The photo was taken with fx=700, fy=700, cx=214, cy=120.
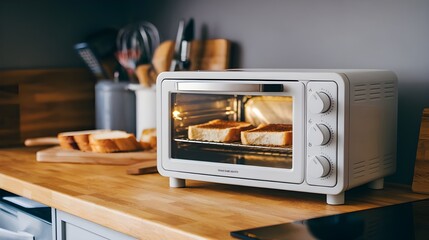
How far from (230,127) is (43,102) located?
1027mm

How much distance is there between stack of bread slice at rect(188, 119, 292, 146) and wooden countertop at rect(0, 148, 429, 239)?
12 cm

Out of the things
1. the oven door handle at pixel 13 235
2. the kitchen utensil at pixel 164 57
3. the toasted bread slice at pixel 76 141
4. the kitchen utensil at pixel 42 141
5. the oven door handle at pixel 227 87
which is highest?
the kitchen utensil at pixel 164 57

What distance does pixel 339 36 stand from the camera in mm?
1810

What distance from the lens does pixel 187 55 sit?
2.19 metres

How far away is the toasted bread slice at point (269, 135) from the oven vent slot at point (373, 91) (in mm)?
168

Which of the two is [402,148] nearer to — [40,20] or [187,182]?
[187,182]

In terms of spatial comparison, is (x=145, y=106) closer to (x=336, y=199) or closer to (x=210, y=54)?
(x=210, y=54)

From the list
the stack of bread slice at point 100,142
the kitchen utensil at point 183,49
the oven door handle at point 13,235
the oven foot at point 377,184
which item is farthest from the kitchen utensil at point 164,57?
the oven foot at point 377,184

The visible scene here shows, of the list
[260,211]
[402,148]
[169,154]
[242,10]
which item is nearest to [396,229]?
[260,211]

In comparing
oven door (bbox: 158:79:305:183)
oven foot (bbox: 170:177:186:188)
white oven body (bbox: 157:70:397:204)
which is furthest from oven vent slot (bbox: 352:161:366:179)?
oven foot (bbox: 170:177:186:188)

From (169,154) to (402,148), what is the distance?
0.56m

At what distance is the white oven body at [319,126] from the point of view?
1.39 metres

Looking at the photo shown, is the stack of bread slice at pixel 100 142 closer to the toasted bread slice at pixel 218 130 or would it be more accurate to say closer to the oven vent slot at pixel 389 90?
the toasted bread slice at pixel 218 130

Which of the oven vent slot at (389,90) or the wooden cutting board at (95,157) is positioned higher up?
the oven vent slot at (389,90)
